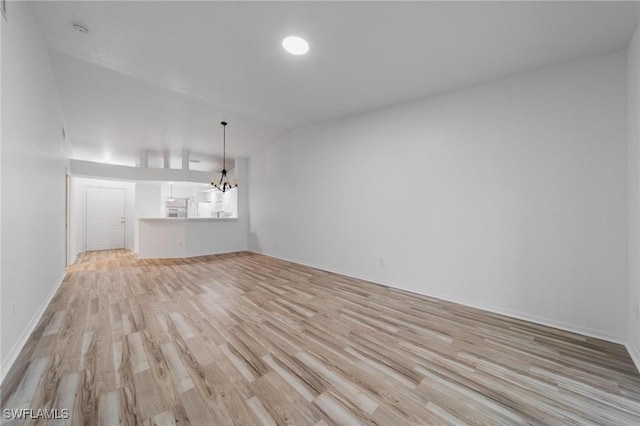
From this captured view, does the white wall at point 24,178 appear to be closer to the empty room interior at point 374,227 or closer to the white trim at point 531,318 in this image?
the empty room interior at point 374,227

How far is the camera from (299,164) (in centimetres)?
531

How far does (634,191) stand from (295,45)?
3.36 meters

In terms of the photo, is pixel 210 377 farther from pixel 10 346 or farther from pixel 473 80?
pixel 473 80

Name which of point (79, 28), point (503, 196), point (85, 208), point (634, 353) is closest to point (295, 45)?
point (79, 28)

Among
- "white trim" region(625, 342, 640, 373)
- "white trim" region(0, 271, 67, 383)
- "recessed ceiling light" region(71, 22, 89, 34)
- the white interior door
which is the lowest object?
"white trim" region(625, 342, 640, 373)

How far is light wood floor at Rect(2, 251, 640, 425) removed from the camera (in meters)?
1.36

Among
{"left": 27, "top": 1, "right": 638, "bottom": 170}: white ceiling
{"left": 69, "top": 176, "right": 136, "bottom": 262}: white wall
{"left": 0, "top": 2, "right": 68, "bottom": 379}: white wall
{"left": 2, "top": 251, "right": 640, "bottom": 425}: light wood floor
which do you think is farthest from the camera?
{"left": 69, "top": 176, "right": 136, "bottom": 262}: white wall

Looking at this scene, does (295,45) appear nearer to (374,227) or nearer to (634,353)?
(374,227)

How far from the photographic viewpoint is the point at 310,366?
1749 millimetres

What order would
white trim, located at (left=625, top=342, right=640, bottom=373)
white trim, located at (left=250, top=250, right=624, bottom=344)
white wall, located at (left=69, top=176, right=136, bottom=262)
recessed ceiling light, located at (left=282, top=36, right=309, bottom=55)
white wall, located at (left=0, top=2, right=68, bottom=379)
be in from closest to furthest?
white wall, located at (left=0, top=2, right=68, bottom=379), white trim, located at (left=625, top=342, right=640, bottom=373), white trim, located at (left=250, top=250, right=624, bottom=344), recessed ceiling light, located at (left=282, top=36, right=309, bottom=55), white wall, located at (left=69, top=176, right=136, bottom=262)

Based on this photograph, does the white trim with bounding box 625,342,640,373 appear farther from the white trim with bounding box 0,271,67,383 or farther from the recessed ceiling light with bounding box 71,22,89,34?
the recessed ceiling light with bounding box 71,22,89,34

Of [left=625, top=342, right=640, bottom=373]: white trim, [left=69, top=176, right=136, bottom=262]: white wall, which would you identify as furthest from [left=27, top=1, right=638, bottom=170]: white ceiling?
[left=69, top=176, right=136, bottom=262]: white wall

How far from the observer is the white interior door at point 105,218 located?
25.1 ft

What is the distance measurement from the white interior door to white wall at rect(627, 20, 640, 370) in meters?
11.4
